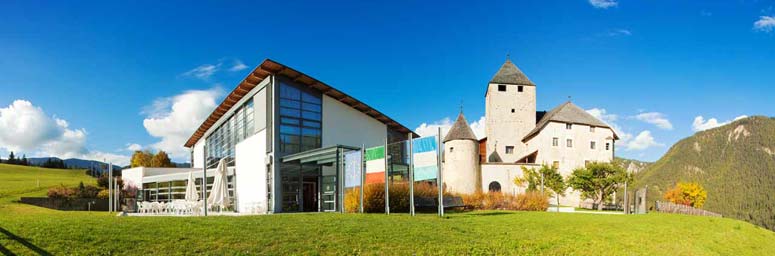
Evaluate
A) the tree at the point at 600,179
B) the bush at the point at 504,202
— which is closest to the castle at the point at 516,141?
the tree at the point at 600,179

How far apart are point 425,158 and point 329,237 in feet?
24.2

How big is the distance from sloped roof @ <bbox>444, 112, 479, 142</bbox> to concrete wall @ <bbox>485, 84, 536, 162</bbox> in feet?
32.7

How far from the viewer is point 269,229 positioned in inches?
428

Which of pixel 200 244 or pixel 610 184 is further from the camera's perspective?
pixel 610 184

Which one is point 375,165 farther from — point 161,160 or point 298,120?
point 161,160

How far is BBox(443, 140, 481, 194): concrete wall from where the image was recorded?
40.1 m

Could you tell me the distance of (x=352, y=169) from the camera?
19.5m

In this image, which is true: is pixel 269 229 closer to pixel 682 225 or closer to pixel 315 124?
pixel 682 225

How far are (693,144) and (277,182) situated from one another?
19607 centimetres

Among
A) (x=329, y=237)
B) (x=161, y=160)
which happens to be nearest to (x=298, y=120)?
(x=329, y=237)

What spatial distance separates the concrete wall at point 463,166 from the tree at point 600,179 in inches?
293

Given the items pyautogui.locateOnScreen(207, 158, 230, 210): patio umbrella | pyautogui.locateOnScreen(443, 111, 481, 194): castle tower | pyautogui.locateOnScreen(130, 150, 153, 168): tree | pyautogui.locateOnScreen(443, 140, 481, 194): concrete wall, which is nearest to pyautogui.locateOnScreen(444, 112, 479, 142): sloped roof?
pyautogui.locateOnScreen(443, 111, 481, 194): castle tower

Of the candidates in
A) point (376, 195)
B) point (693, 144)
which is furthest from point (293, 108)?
point (693, 144)

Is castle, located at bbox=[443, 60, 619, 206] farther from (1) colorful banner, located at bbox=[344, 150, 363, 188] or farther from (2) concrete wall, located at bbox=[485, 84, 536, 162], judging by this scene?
(1) colorful banner, located at bbox=[344, 150, 363, 188]
